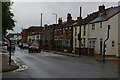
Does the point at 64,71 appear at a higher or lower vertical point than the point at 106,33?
lower

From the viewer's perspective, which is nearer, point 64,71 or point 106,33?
point 64,71

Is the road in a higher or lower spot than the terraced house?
lower

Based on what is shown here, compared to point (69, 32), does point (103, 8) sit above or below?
above

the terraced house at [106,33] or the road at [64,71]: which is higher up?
the terraced house at [106,33]

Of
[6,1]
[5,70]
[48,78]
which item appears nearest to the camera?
[48,78]

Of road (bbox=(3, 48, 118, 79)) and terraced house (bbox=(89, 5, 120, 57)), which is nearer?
road (bbox=(3, 48, 118, 79))

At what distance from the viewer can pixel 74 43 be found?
169 feet

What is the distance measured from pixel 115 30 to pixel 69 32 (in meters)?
17.6

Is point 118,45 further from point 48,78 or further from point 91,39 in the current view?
point 48,78

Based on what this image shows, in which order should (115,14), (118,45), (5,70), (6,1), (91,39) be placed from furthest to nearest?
(91,39) < (115,14) < (118,45) < (6,1) < (5,70)

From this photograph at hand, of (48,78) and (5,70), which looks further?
(5,70)

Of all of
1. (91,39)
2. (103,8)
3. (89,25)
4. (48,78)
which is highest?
(103,8)

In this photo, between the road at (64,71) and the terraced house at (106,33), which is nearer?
the road at (64,71)

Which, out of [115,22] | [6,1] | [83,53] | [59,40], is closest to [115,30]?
[115,22]
